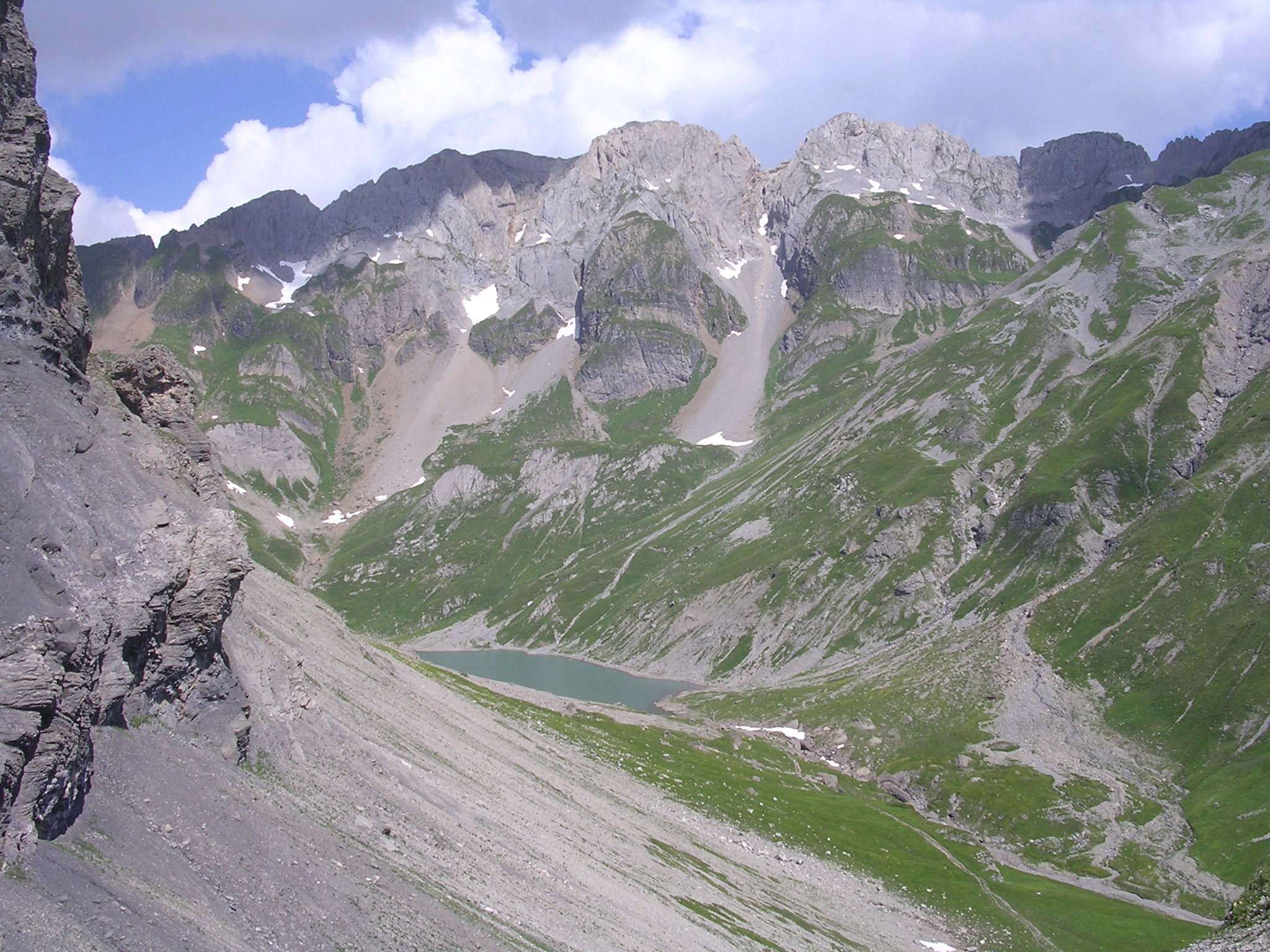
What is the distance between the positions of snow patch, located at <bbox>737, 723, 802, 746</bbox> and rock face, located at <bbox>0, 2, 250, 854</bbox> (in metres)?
101

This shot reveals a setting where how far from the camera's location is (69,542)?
102 ft

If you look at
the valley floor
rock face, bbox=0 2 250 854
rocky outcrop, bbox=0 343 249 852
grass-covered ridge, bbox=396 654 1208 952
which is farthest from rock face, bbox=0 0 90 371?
grass-covered ridge, bbox=396 654 1208 952

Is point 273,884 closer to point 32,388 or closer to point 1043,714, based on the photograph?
point 32,388

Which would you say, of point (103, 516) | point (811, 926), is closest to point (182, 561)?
point (103, 516)

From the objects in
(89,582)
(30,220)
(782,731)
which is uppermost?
(30,220)

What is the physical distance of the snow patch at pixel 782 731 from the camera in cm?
12925

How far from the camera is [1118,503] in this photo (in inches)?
7018

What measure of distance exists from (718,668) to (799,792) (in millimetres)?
103059

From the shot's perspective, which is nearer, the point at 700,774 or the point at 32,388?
the point at 32,388

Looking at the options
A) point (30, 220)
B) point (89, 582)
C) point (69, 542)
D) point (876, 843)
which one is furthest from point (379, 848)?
point (876, 843)

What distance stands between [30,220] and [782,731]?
117 metres

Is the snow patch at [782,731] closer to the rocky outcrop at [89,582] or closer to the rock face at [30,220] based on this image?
the rocky outcrop at [89,582]

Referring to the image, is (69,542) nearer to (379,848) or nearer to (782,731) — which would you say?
(379,848)

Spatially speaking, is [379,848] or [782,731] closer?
[379,848]
